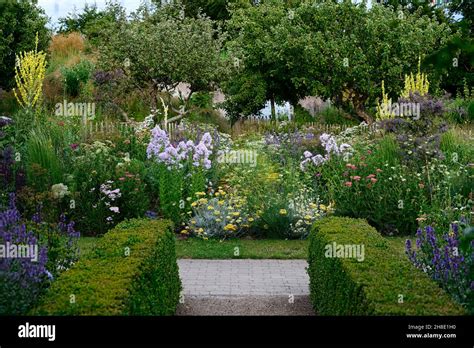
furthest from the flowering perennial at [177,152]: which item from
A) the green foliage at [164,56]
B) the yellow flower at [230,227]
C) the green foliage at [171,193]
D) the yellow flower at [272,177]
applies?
the green foliage at [164,56]

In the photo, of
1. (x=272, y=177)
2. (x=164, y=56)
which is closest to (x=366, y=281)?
(x=272, y=177)

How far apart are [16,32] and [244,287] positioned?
22952mm

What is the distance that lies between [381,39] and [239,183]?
1780 centimetres

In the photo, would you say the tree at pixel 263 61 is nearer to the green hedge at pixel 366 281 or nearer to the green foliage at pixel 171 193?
the green foliage at pixel 171 193

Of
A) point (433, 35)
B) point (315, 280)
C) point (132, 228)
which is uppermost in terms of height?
point (433, 35)

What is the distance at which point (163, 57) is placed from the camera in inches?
1013

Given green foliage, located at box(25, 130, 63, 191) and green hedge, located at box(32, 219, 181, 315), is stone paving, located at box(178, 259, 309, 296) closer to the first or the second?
green hedge, located at box(32, 219, 181, 315)

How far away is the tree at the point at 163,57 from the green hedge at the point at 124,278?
18.7 m

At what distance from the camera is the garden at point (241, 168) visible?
16.9ft

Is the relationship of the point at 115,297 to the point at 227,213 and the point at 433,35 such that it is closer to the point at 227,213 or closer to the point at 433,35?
the point at 227,213

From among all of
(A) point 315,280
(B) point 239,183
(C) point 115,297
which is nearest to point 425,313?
(C) point 115,297

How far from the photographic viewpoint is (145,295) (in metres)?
5.35

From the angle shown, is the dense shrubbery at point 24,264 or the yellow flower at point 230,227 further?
the yellow flower at point 230,227

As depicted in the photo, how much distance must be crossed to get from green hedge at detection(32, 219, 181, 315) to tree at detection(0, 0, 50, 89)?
21.4m
